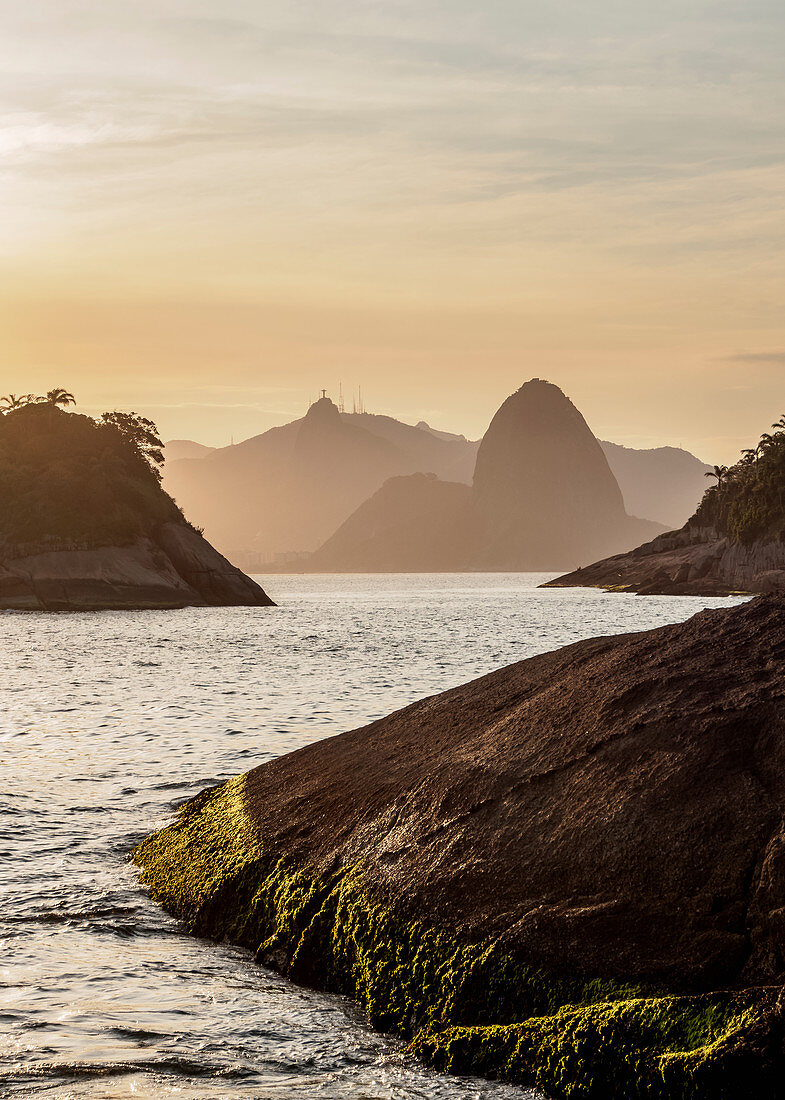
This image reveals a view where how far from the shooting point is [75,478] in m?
100

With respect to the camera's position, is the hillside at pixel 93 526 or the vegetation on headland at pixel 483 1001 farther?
the hillside at pixel 93 526

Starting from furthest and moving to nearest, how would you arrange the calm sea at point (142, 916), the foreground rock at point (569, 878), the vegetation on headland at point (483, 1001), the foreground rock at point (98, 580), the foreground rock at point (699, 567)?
the foreground rock at point (699, 567) < the foreground rock at point (98, 580) < the calm sea at point (142, 916) < the foreground rock at point (569, 878) < the vegetation on headland at point (483, 1001)

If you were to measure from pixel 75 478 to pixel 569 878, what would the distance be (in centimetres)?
10072

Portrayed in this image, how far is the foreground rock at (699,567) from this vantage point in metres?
101

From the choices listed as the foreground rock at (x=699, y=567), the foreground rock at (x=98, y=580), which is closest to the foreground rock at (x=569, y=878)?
the foreground rock at (x=98, y=580)

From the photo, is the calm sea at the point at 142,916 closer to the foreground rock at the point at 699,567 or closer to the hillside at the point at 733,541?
the foreground rock at the point at 699,567

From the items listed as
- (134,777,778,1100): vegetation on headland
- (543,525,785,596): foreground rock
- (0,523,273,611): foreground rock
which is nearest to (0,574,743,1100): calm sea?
(134,777,778,1100): vegetation on headland

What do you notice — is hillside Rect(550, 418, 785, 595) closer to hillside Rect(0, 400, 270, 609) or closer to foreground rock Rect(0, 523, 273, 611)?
hillside Rect(0, 400, 270, 609)

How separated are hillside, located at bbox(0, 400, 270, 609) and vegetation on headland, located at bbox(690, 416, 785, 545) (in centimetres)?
5521

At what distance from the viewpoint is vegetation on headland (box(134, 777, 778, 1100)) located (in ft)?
16.0

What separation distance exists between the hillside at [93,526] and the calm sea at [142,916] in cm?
5639

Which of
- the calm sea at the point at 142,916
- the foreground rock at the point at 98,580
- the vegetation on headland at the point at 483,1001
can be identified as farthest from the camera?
the foreground rock at the point at 98,580

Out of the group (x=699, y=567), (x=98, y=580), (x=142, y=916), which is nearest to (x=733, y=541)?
(x=699, y=567)

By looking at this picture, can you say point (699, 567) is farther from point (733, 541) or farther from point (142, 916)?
point (142, 916)
